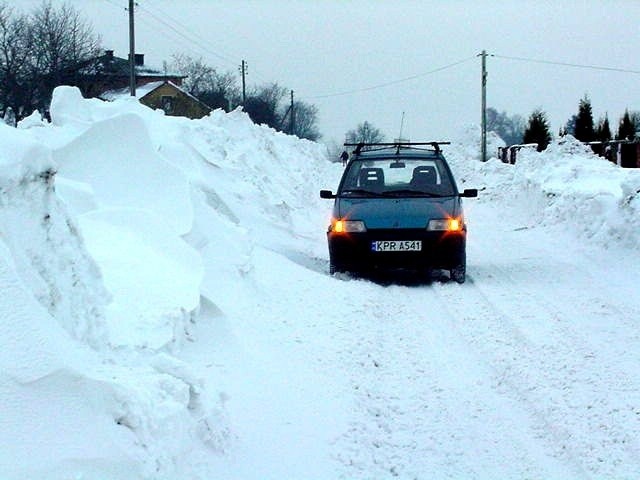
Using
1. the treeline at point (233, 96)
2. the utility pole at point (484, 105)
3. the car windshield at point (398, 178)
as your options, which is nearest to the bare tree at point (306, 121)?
the treeline at point (233, 96)

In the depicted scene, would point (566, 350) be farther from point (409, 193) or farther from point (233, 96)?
point (233, 96)

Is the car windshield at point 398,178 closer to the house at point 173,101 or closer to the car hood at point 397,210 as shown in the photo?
the car hood at point 397,210

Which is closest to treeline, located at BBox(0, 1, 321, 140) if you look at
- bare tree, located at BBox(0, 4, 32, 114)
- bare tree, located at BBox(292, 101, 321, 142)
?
bare tree, located at BBox(0, 4, 32, 114)

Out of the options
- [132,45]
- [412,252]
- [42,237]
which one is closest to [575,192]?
[412,252]

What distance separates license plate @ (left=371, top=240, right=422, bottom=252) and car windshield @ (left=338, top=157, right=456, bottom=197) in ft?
3.19

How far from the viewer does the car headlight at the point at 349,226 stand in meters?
11.3

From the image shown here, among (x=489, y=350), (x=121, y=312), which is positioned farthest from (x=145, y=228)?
(x=489, y=350)

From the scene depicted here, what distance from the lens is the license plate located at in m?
11.2

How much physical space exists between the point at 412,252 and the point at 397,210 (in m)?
0.58

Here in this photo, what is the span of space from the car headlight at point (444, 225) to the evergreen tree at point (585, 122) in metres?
32.6

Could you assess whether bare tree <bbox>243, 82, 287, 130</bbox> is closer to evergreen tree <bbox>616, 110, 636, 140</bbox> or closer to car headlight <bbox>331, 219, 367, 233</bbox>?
evergreen tree <bbox>616, 110, 636, 140</bbox>

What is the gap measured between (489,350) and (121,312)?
119 inches

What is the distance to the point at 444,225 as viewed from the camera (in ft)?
37.1

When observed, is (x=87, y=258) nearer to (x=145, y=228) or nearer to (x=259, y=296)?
(x=145, y=228)
